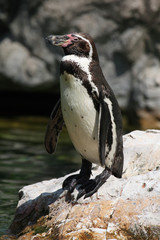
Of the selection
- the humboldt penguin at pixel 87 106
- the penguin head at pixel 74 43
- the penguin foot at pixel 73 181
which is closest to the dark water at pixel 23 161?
the penguin foot at pixel 73 181

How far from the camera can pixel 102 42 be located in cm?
954

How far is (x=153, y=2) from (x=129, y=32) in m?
0.69

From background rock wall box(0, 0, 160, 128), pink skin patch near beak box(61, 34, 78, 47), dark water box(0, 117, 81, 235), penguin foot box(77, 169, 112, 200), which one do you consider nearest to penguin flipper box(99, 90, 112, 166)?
penguin foot box(77, 169, 112, 200)

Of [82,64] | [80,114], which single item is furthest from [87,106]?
[82,64]

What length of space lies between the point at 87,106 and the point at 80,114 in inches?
2.9

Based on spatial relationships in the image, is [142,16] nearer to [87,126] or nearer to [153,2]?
[153,2]

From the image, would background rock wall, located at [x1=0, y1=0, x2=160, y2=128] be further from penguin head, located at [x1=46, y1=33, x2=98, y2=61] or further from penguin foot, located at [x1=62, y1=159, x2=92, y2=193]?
penguin head, located at [x1=46, y1=33, x2=98, y2=61]

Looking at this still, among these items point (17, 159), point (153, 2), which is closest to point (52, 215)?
point (17, 159)

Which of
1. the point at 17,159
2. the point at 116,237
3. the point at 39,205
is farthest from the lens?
the point at 17,159

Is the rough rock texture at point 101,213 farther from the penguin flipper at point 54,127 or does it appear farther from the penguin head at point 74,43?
the penguin head at point 74,43

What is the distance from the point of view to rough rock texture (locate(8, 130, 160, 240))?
327 centimetres

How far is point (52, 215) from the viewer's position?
3668 mm

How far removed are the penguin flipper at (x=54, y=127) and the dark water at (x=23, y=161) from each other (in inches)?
30.7

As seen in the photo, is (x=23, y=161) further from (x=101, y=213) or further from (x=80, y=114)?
(x=101, y=213)
